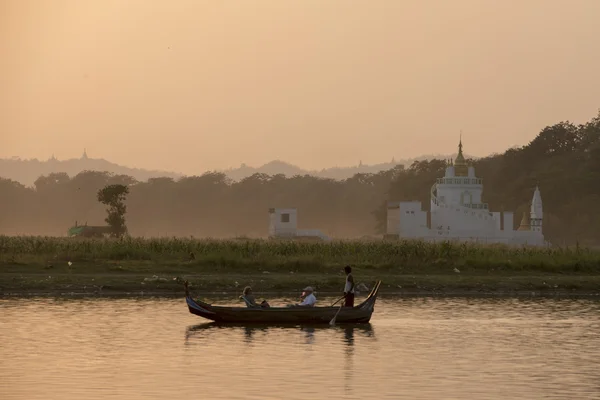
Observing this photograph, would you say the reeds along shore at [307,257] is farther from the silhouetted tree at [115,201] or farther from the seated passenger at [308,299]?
the silhouetted tree at [115,201]

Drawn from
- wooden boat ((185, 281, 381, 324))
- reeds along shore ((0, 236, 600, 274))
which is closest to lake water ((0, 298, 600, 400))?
wooden boat ((185, 281, 381, 324))

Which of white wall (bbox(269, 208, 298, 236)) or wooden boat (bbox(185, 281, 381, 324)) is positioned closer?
wooden boat (bbox(185, 281, 381, 324))

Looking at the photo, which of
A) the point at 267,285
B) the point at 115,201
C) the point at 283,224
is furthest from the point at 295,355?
the point at 283,224

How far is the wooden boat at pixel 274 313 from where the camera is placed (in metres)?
37.0

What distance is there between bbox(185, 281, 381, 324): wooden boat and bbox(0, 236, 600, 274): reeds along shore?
797 inches

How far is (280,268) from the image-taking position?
58500mm

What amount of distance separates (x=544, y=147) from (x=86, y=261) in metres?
104

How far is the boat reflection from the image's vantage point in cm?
3484

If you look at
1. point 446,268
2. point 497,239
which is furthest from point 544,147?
point 446,268

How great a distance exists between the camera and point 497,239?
114m

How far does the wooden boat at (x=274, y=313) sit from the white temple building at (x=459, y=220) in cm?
7519

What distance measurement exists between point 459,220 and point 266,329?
81240mm

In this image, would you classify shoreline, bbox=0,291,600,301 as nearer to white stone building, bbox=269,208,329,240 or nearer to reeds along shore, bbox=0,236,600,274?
reeds along shore, bbox=0,236,600,274

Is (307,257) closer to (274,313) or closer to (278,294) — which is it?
(278,294)
